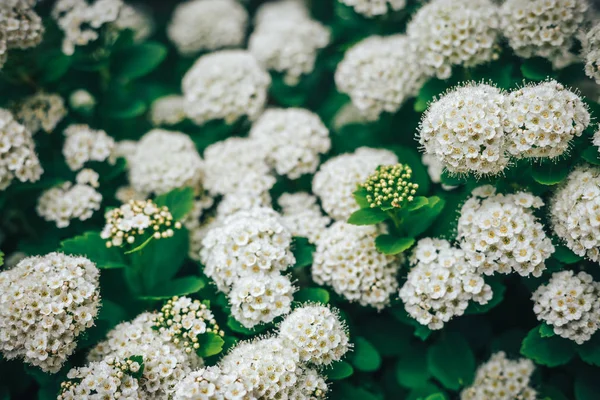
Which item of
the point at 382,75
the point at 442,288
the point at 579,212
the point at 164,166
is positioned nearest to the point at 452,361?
the point at 442,288

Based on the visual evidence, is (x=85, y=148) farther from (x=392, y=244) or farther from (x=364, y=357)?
(x=364, y=357)

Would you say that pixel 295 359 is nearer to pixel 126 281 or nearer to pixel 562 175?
pixel 126 281

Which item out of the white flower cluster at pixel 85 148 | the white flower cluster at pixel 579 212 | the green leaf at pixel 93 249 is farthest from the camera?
the white flower cluster at pixel 85 148

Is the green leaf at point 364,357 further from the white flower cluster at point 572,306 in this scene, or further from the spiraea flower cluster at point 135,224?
the spiraea flower cluster at point 135,224

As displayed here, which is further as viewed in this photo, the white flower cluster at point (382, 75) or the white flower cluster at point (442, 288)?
the white flower cluster at point (382, 75)

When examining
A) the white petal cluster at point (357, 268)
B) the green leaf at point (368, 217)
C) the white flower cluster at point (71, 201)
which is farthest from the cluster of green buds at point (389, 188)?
the white flower cluster at point (71, 201)

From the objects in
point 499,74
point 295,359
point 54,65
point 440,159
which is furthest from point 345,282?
point 54,65
